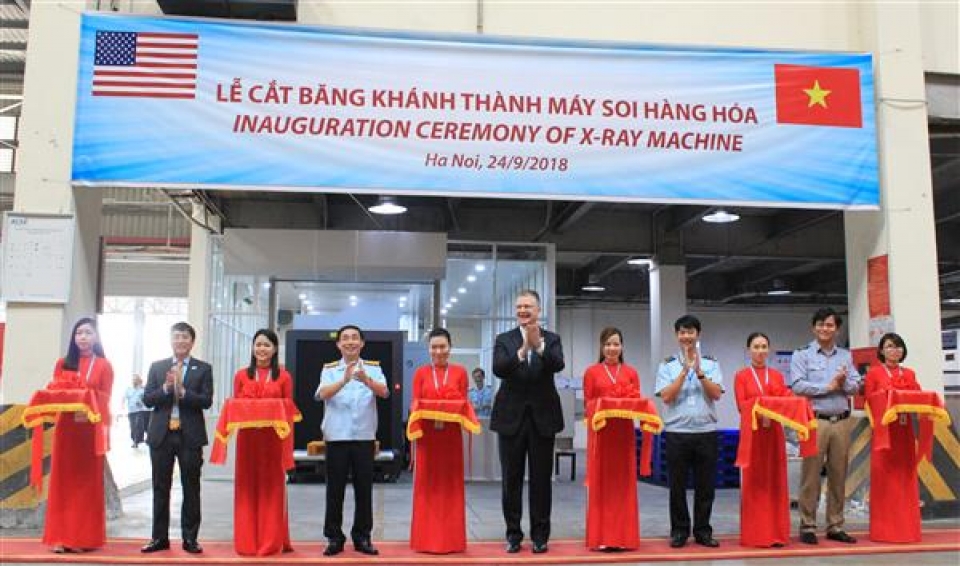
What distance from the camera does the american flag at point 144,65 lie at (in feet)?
20.3

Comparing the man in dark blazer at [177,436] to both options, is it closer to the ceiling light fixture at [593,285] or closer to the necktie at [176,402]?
the necktie at [176,402]

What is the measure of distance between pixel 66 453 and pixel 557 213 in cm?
840

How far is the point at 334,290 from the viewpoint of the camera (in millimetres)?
13648

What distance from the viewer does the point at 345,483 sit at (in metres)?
5.21

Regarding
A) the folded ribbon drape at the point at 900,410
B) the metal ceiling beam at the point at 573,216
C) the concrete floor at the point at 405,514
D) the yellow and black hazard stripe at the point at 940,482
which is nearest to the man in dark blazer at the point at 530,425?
the concrete floor at the point at 405,514

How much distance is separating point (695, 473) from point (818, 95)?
11.1 feet

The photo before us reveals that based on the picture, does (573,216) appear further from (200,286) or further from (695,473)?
(695,473)

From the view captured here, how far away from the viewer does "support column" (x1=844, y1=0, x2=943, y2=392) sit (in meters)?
6.81

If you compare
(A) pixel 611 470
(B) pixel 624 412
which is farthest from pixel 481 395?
(B) pixel 624 412

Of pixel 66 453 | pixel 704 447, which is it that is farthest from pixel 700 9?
pixel 66 453

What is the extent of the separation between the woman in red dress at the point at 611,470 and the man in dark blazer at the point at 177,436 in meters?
2.47

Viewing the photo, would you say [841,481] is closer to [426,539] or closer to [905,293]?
[905,293]

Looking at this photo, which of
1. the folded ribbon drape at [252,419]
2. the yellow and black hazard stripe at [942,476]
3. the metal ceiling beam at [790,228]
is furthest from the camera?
the metal ceiling beam at [790,228]

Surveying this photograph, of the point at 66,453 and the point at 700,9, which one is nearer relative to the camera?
the point at 66,453
